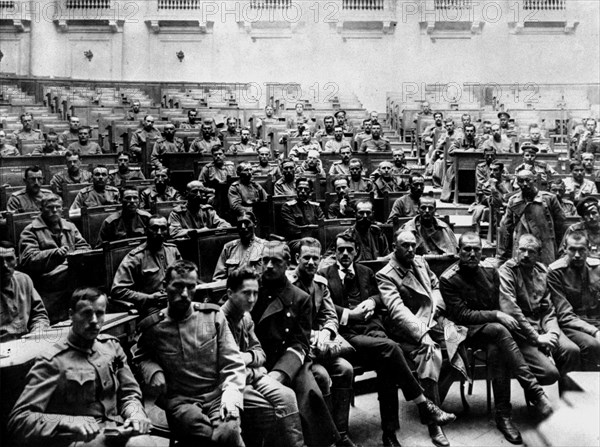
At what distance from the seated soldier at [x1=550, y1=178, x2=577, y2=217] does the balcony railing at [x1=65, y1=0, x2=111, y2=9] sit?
12438 millimetres

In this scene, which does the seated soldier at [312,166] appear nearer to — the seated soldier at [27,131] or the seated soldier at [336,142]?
the seated soldier at [336,142]

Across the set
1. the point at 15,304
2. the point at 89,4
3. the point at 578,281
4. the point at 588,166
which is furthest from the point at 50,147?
the point at 89,4

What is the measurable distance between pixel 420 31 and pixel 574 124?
5.71 meters

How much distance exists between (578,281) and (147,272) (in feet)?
8.79

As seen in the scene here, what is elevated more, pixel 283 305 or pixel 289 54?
pixel 289 54

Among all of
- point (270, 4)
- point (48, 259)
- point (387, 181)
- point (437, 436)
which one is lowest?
point (437, 436)

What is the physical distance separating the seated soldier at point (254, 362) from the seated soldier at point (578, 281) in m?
1.86

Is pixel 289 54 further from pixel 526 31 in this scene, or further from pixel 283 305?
pixel 283 305

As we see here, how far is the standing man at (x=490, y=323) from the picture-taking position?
10.8 feet

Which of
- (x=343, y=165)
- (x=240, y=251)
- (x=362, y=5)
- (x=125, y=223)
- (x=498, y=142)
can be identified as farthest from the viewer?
(x=362, y=5)

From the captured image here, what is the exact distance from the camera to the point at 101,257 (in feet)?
13.5

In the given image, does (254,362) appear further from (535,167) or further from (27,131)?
(27,131)

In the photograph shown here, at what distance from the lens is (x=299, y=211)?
5742mm

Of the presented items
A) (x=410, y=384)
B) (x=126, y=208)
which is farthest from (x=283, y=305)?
(x=126, y=208)
